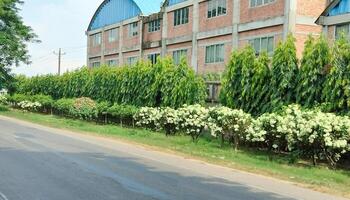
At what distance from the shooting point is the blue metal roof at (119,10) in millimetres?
51719

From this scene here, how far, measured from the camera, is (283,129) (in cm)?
1648

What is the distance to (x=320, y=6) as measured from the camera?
32.1 meters

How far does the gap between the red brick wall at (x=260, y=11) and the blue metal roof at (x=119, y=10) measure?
17.0 metres

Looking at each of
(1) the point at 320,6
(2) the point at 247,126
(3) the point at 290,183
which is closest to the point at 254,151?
(2) the point at 247,126

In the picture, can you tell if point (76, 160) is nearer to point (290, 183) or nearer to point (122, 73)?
point (290, 183)

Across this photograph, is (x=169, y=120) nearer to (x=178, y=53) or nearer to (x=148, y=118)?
(x=148, y=118)

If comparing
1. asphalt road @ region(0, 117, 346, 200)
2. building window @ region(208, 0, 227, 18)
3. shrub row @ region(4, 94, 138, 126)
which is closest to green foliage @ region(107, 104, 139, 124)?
shrub row @ region(4, 94, 138, 126)

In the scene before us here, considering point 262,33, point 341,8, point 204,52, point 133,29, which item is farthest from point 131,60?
point 341,8

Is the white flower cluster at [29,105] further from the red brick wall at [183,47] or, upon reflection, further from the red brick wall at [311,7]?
the red brick wall at [311,7]

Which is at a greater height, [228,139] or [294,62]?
[294,62]

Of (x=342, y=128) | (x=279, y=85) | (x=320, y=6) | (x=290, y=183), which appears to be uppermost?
(x=320, y=6)

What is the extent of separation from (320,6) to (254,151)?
598 inches

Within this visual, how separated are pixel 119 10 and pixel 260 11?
2592 cm

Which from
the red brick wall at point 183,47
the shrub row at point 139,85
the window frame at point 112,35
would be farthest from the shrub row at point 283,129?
the window frame at point 112,35
